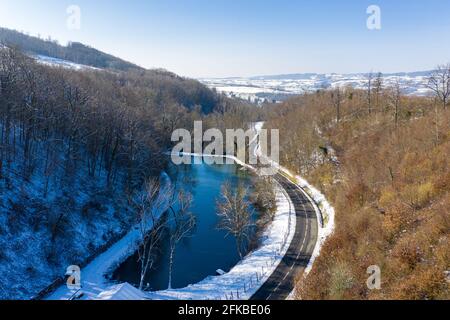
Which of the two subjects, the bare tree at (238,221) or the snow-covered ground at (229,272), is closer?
the snow-covered ground at (229,272)

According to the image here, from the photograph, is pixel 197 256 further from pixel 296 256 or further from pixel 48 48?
pixel 48 48

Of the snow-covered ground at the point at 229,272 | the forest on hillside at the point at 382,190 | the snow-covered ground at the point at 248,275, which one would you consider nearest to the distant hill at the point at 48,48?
the forest on hillside at the point at 382,190

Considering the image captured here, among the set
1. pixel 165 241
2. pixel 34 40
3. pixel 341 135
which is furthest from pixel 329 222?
pixel 34 40

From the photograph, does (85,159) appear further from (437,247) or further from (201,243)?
(437,247)

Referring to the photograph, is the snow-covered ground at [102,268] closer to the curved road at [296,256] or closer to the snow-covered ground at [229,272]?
the snow-covered ground at [229,272]

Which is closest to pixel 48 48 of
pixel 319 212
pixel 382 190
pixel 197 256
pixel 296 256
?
pixel 197 256
